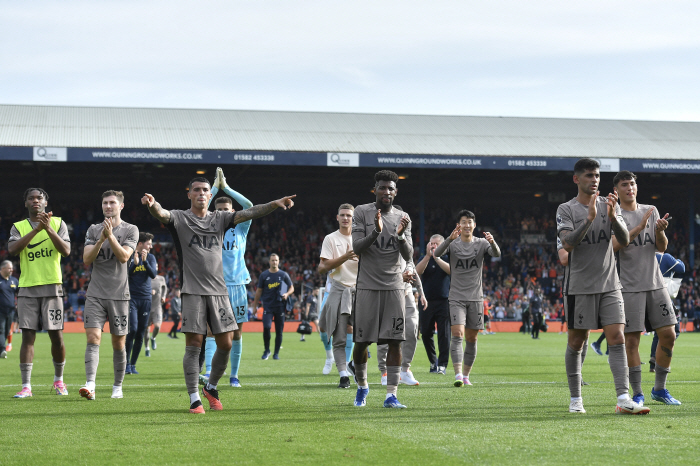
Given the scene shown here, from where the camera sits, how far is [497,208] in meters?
45.8

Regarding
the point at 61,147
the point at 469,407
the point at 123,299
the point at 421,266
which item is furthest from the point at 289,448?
the point at 61,147

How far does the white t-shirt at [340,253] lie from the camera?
34.3 ft

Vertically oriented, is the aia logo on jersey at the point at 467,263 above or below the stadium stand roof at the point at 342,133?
below

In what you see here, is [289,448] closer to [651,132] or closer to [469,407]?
[469,407]

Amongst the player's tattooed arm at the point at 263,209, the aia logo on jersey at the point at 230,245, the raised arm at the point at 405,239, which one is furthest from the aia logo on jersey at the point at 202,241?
the aia logo on jersey at the point at 230,245

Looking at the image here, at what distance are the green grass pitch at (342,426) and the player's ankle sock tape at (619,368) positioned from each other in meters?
0.31

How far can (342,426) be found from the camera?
682cm

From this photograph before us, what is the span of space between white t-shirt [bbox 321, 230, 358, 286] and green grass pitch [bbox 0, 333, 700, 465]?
142 centimetres

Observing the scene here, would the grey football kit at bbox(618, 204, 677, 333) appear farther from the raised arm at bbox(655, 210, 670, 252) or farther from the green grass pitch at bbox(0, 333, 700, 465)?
the green grass pitch at bbox(0, 333, 700, 465)

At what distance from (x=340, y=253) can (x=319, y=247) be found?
32.3 m

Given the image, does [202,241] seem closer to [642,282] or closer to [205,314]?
[205,314]

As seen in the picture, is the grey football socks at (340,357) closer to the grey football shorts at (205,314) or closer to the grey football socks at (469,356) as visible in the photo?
the grey football socks at (469,356)

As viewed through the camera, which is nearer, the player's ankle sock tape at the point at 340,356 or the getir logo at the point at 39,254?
the getir logo at the point at 39,254

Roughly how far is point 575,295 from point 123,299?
4.98 metres
